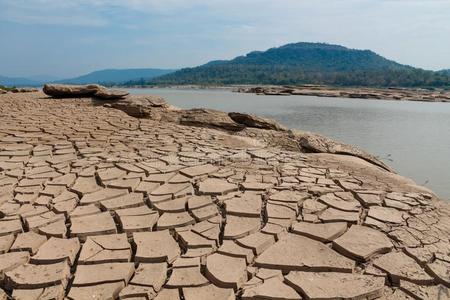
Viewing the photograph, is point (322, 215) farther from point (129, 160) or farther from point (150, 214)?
point (129, 160)

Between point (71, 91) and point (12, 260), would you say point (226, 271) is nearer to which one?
point (12, 260)

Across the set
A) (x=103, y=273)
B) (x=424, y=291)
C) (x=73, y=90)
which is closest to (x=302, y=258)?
(x=424, y=291)

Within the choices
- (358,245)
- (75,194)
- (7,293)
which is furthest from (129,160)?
(358,245)

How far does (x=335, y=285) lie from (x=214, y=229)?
0.88 meters

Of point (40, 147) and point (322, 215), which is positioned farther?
point (40, 147)

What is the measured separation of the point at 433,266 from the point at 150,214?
5.98 ft

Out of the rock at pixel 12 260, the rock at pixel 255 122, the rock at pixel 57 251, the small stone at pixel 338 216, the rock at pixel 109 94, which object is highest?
the rock at pixel 109 94

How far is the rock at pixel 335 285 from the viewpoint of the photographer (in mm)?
2014

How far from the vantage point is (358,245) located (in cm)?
245

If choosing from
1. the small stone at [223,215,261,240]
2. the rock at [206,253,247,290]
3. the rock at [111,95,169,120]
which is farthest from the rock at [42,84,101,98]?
the rock at [206,253,247,290]

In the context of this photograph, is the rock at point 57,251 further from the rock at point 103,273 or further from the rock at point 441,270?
the rock at point 441,270

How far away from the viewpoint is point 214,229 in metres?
2.67

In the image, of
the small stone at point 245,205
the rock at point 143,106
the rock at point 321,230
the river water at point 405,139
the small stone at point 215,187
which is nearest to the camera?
the rock at point 321,230

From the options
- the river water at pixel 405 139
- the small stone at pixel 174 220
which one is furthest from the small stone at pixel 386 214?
the river water at pixel 405 139
